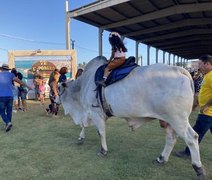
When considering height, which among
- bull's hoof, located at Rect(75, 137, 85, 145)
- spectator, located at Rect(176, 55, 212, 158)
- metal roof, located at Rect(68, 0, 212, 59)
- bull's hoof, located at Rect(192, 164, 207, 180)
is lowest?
bull's hoof, located at Rect(75, 137, 85, 145)

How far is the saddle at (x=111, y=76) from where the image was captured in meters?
4.86

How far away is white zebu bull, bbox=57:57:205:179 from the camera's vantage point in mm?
4145

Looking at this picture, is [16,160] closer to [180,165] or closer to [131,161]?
[131,161]

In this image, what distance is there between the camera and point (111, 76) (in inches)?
197

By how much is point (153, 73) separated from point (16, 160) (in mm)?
2845

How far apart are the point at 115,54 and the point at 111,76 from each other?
1.53 ft

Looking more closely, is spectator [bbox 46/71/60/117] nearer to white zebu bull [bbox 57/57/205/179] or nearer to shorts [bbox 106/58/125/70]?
white zebu bull [bbox 57/57/205/179]

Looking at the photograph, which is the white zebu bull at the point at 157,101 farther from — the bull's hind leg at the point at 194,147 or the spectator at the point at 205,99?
the spectator at the point at 205,99

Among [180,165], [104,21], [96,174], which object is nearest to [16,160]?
[96,174]

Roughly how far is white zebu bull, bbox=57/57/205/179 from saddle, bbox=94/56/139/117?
0.29 feet

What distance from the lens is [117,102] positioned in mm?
4836

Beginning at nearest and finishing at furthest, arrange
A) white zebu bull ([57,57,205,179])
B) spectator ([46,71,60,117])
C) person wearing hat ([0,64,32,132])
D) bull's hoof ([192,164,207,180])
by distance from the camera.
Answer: bull's hoof ([192,164,207,180]), white zebu bull ([57,57,205,179]), person wearing hat ([0,64,32,132]), spectator ([46,71,60,117])

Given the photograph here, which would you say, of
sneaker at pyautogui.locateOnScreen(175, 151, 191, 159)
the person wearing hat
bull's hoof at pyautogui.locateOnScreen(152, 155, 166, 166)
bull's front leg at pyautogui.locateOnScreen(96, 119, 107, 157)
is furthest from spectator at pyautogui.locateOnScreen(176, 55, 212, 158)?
the person wearing hat

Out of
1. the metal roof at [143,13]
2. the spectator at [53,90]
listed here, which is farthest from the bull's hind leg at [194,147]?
the metal roof at [143,13]
